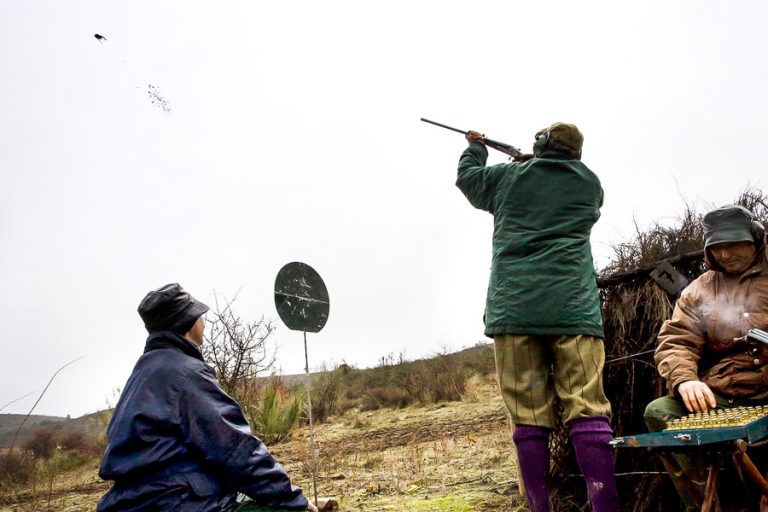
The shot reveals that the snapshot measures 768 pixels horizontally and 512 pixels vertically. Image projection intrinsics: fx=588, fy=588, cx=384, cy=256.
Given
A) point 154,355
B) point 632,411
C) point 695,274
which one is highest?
point 695,274

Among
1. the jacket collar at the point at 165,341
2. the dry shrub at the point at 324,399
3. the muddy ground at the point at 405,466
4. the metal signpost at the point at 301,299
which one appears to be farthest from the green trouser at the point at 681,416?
the dry shrub at the point at 324,399

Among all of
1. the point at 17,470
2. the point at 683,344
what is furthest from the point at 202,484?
the point at 17,470

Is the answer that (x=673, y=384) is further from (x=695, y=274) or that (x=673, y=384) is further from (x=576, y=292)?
(x=695, y=274)

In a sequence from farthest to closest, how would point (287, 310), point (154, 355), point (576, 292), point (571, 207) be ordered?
point (287, 310)
point (571, 207)
point (576, 292)
point (154, 355)

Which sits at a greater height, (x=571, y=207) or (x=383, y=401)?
(x=571, y=207)

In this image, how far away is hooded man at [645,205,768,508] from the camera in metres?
2.66

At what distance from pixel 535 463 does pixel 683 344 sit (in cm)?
93

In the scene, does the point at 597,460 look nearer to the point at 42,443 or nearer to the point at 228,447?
the point at 228,447

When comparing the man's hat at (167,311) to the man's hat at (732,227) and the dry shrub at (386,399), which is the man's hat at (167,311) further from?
the dry shrub at (386,399)

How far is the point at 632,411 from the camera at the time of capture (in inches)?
146

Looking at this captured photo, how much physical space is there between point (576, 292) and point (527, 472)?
3.00 feet

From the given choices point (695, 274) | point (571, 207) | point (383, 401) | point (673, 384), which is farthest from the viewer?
point (383, 401)

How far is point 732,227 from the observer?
2777 mm

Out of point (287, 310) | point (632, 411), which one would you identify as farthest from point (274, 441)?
point (632, 411)
